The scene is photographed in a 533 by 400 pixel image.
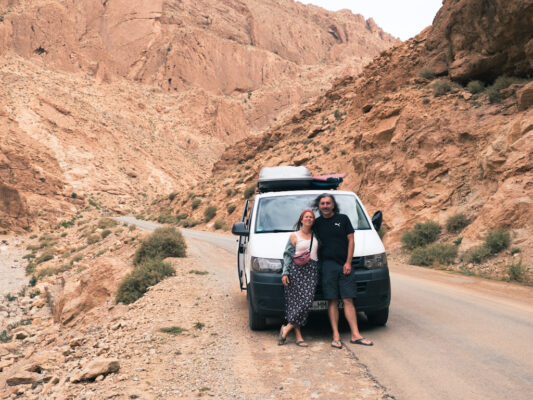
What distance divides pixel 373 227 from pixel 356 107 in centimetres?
3003

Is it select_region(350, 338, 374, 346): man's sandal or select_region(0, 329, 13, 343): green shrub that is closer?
select_region(350, 338, 374, 346): man's sandal

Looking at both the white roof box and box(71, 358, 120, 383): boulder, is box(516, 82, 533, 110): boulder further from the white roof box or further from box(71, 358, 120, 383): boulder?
box(71, 358, 120, 383): boulder

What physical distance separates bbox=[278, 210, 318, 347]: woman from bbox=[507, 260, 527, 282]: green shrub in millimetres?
7232

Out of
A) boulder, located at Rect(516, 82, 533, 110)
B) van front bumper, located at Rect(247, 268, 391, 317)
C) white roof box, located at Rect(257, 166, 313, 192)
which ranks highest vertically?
boulder, located at Rect(516, 82, 533, 110)

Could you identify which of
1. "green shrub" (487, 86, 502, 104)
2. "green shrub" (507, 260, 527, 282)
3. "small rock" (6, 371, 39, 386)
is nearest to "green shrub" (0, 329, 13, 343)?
"small rock" (6, 371, 39, 386)

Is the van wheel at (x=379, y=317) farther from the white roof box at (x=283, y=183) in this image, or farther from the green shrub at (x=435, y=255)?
the green shrub at (x=435, y=255)

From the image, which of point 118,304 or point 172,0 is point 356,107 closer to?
point 118,304

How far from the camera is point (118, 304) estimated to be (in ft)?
33.3

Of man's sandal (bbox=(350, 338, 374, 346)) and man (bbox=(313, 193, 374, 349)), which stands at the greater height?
man (bbox=(313, 193, 374, 349))

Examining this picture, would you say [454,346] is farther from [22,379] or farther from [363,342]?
[22,379]

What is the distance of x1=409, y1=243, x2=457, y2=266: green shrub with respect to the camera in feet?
43.6

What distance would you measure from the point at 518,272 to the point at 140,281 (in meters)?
9.22

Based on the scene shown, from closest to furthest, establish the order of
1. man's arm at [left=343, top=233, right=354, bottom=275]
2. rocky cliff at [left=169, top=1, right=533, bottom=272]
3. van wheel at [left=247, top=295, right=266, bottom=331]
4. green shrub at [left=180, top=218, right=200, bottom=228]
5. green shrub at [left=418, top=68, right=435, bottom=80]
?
man's arm at [left=343, top=233, right=354, bottom=275] < van wheel at [left=247, top=295, right=266, bottom=331] < rocky cliff at [left=169, top=1, right=533, bottom=272] < green shrub at [left=418, top=68, right=435, bottom=80] < green shrub at [left=180, top=218, right=200, bottom=228]

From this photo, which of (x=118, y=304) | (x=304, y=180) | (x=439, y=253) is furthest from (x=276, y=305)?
(x=439, y=253)
